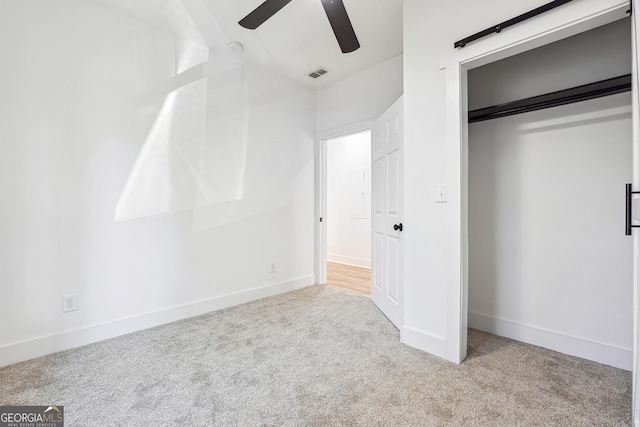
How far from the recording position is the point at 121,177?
2412mm

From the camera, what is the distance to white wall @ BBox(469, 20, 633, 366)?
6.29 ft

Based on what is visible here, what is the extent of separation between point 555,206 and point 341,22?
6.56 feet

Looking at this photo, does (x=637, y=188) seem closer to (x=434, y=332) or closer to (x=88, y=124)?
(x=434, y=332)

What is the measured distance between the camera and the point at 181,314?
274cm

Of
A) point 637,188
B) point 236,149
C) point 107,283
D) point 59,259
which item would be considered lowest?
point 107,283

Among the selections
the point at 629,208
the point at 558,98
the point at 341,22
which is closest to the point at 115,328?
the point at 341,22

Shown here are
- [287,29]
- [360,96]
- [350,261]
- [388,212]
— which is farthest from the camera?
[350,261]

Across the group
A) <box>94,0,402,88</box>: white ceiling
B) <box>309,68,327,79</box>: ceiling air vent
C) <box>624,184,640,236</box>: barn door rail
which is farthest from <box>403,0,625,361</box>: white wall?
<box>309,68,327,79</box>: ceiling air vent

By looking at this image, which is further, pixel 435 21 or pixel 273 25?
pixel 273 25

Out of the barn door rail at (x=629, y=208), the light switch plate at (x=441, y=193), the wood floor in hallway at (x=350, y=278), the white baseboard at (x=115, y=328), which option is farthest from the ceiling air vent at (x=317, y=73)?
the barn door rail at (x=629, y=208)

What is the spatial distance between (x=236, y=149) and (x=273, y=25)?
4.06ft

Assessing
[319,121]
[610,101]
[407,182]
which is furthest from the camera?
[319,121]

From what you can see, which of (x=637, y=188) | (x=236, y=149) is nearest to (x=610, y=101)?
(x=637, y=188)

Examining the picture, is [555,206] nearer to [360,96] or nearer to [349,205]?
[360,96]
